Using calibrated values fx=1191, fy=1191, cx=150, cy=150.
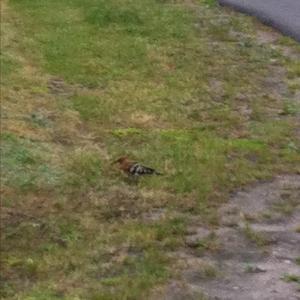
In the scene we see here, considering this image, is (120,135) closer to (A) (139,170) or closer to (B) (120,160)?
(B) (120,160)

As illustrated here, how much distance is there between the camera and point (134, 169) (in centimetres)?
752

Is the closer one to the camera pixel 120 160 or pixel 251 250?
pixel 251 250

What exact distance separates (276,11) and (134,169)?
683cm

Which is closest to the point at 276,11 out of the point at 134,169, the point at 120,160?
the point at 120,160

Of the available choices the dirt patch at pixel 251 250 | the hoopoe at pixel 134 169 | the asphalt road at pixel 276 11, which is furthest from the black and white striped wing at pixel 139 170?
the asphalt road at pixel 276 11

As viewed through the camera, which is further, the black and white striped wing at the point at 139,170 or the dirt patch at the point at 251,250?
the black and white striped wing at the point at 139,170

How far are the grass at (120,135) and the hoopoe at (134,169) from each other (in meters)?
0.06

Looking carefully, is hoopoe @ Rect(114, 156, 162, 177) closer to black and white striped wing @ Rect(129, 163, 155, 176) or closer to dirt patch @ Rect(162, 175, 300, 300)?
black and white striped wing @ Rect(129, 163, 155, 176)

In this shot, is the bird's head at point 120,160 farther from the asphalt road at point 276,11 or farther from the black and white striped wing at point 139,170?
the asphalt road at point 276,11

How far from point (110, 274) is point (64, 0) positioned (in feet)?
28.8

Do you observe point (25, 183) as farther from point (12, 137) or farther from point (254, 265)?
point (254, 265)

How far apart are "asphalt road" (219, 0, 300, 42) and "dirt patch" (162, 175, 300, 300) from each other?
564 centimetres

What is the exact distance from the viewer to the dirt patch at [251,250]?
5.71 metres

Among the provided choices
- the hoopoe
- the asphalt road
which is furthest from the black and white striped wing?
the asphalt road
